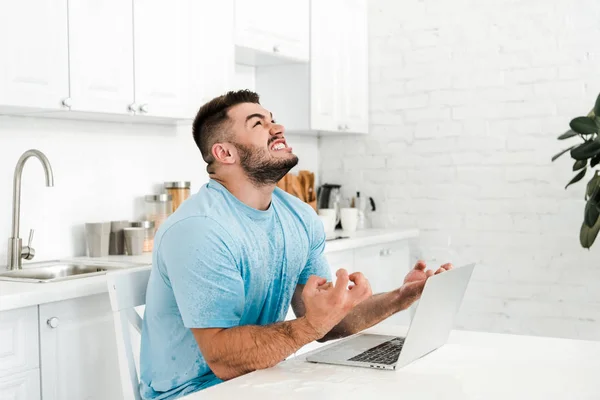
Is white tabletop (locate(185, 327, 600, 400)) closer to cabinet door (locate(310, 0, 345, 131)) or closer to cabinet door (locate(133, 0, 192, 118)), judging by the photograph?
Result: cabinet door (locate(133, 0, 192, 118))

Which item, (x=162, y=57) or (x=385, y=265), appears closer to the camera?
(x=162, y=57)

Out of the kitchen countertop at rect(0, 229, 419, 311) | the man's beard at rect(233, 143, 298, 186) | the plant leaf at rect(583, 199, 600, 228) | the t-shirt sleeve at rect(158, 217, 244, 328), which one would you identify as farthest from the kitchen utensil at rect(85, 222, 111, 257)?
the plant leaf at rect(583, 199, 600, 228)

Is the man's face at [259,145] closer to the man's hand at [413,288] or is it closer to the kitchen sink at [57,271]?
the man's hand at [413,288]

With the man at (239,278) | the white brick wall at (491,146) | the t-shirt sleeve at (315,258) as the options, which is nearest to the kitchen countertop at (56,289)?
the man at (239,278)

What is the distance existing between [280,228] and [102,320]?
0.82 m

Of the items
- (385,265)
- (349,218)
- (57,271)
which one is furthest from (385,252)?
(57,271)

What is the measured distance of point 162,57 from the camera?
3096 millimetres

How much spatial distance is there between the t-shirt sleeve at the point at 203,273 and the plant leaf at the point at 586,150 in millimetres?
1915

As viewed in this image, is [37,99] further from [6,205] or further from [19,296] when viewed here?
[19,296]

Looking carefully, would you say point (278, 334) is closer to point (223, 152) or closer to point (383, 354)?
point (383, 354)

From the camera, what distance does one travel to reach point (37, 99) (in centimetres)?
261

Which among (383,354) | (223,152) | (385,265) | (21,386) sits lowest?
(21,386)

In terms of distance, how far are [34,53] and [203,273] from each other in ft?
4.25

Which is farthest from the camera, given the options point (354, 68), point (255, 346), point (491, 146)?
point (354, 68)
